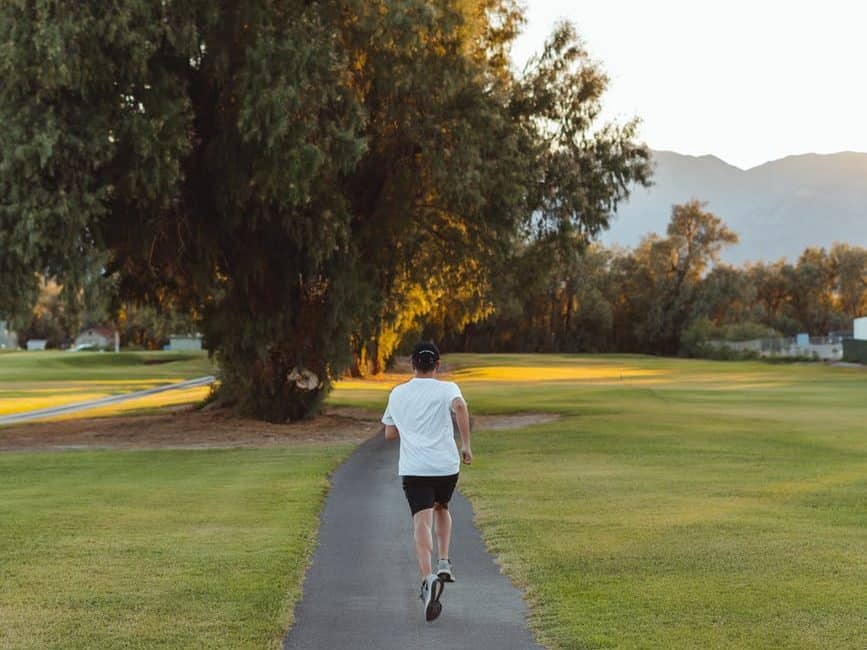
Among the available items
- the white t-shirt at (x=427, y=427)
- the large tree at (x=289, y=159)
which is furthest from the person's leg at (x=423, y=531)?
the large tree at (x=289, y=159)

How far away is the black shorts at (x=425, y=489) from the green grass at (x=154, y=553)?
49.8 inches

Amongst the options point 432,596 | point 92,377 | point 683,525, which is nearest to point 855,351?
point 92,377

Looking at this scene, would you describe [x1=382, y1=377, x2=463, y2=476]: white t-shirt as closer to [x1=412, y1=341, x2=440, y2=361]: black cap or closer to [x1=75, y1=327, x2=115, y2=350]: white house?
[x1=412, y1=341, x2=440, y2=361]: black cap

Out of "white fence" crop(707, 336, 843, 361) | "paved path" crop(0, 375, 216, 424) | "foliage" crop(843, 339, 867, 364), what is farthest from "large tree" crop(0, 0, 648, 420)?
"white fence" crop(707, 336, 843, 361)

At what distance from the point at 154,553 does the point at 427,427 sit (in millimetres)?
3968

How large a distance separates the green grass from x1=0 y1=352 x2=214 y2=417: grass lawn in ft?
68.1

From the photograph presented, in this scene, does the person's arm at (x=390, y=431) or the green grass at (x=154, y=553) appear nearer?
the green grass at (x=154, y=553)

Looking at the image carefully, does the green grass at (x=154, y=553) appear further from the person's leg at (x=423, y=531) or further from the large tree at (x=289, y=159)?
the large tree at (x=289, y=159)

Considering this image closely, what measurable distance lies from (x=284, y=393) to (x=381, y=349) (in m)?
29.8

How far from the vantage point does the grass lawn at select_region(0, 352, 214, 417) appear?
45875 mm

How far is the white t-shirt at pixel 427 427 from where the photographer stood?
8938mm

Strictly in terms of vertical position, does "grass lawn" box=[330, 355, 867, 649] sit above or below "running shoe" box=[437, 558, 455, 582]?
below

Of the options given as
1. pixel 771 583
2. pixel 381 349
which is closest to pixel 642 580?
pixel 771 583

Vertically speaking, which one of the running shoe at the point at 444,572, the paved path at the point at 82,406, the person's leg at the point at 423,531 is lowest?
the paved path at the point at 82,406
